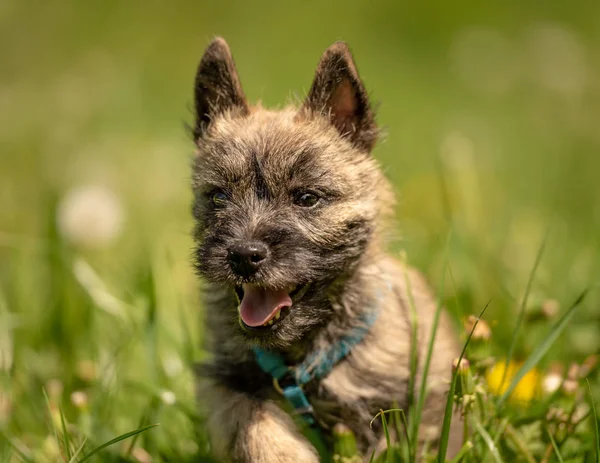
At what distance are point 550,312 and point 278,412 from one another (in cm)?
132

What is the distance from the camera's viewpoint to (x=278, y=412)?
3098 mm

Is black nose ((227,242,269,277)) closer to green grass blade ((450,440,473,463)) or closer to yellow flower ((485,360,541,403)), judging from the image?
green grass blade ((450,440,473,463))

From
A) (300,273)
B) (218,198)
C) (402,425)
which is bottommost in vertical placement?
(402,425)

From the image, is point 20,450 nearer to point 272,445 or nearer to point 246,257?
point 272,445

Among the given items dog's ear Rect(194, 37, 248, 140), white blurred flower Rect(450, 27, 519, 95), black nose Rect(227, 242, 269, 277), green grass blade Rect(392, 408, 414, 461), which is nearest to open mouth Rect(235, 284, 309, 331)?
black nose Rect(227, 242, 269, 277)

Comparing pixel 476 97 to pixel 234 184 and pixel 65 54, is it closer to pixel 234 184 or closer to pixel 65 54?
pixel 65 54

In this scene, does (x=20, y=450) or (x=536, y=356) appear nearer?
(x=536, y=356)

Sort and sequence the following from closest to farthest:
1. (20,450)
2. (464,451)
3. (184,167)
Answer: (464,451)
(20,450)
(184,167)

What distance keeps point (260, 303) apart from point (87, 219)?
2848mm

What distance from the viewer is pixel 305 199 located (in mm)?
3219

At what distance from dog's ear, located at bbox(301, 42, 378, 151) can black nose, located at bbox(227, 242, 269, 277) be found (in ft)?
2.79

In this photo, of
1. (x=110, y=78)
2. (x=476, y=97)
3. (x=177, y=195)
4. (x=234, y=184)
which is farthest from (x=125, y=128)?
(x=234, y=184)

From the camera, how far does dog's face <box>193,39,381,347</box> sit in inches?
118

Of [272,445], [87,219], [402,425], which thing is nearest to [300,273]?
[272,445]
